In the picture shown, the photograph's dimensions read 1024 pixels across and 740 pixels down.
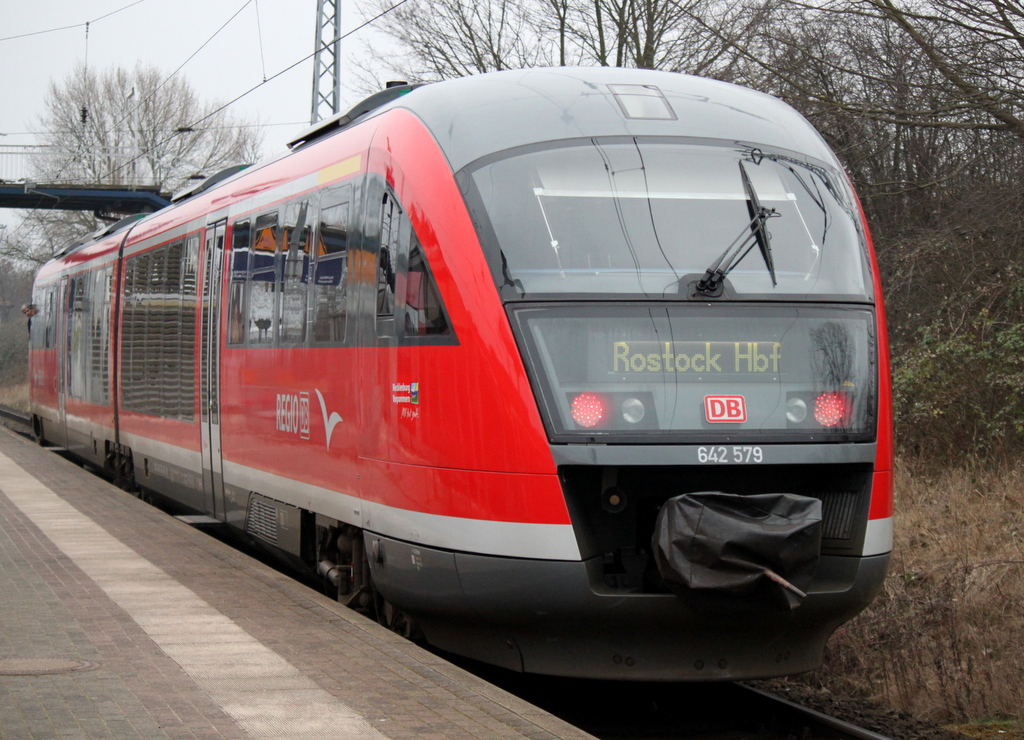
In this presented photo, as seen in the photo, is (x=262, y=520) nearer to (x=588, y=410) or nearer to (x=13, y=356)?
(x=588, y=410)

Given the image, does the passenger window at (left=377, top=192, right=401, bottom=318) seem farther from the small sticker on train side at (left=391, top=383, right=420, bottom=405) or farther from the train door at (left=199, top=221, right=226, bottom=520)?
the train door at (left=199, top=221, right=226, bottom=520)

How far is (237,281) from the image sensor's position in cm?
997

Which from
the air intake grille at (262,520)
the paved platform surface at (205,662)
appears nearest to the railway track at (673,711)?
the paved platform surface at (205,662)

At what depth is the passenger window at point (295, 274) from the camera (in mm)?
8422

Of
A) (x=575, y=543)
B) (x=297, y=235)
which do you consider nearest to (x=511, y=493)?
(x=575, y=543)

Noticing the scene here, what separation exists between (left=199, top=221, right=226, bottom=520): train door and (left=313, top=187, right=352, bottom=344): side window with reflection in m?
2.62

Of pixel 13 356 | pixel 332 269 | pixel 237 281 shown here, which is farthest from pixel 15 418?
pixel 332 269

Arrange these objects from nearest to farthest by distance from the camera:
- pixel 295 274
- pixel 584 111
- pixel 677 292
Result: pixel 677 292, pixel 584 111, pixel 295 274

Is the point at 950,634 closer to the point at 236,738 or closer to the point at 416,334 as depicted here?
the point at 416,334

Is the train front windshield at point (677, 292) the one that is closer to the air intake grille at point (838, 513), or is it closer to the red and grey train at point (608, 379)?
the red and grey train at point (608, 379)

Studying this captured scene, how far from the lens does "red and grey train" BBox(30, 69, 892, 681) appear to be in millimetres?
5973

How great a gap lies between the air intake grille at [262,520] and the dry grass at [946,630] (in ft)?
12.4

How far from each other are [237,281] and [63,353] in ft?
35.1

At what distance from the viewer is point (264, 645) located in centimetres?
636
